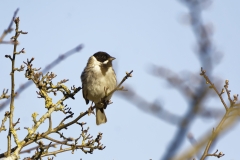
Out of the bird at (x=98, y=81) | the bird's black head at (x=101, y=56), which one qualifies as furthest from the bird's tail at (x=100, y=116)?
the bird's black head at (x=101, y=56)

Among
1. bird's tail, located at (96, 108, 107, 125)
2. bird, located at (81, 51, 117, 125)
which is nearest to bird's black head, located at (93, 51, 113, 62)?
bird, located at (81, 51, 117, 125)

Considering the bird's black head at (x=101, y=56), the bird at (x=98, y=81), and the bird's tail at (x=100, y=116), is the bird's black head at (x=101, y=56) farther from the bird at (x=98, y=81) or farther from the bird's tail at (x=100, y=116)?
the bird's tail at (x=100, y=116)

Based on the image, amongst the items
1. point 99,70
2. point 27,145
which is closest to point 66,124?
point 27,145

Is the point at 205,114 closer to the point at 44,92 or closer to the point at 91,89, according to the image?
the point at 44,92

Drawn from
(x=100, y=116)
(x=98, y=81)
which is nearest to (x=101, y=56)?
(x=98, y=81)

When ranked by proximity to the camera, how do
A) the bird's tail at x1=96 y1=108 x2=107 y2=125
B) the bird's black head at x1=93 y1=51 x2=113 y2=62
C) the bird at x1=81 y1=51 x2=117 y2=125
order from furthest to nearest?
1. the bird's black head at x1=93 y1=51 x2=113 y2=62
2. the bird's tail at x1=96 y1=108 x2=107 y2=125
3. the bird at x1=81 y1=51 x2=117 y2=125

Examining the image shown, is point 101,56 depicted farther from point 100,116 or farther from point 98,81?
point 100,116

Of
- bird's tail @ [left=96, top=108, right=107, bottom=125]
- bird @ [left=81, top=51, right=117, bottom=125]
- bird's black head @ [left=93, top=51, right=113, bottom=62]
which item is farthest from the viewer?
bird's black head @ [left=93, top=51, right=113, bottom=62]

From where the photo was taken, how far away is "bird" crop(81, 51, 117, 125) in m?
7.68

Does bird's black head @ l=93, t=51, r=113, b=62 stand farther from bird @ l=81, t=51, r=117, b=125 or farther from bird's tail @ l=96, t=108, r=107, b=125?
bird's tail @ l=96, t=108, r=107, b=125

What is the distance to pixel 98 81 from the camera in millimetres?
7719

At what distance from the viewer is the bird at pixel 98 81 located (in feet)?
25.2

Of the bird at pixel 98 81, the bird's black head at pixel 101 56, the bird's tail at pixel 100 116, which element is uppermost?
the bird's black head at pixel 101 56

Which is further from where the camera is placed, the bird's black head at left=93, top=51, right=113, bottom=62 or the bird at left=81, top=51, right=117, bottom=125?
the bird's black head at left=93, top=51, right=113, bottom=62
